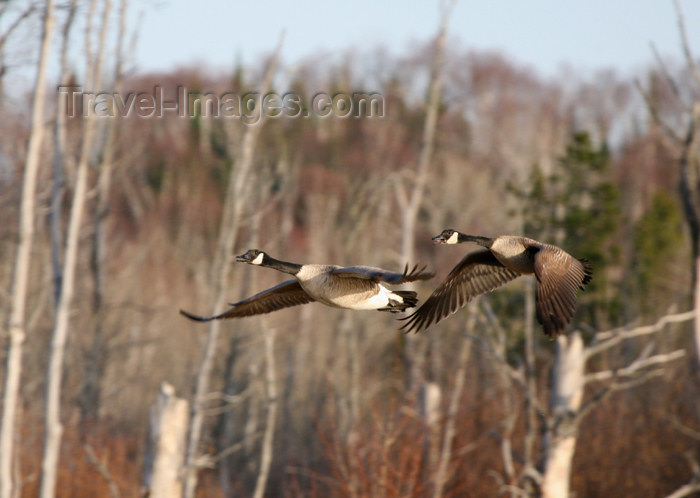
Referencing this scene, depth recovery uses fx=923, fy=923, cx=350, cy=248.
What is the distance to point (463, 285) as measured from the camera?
697 centimetres

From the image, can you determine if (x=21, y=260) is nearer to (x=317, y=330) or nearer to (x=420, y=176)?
(x=420, y=176)

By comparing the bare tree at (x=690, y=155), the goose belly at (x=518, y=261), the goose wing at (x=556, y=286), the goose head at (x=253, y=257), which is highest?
the bare tree at (x=690, y=155)

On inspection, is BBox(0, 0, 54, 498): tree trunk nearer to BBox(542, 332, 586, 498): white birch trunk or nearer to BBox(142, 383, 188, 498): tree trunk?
BBox(142, 383, 188, 498): tree trunk

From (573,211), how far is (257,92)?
718 cm

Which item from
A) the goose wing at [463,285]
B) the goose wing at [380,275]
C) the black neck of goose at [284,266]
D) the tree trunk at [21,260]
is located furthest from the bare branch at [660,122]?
the tree trunk at [21,260]

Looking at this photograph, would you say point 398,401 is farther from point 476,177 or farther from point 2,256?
point 476,177

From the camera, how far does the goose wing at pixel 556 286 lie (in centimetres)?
511

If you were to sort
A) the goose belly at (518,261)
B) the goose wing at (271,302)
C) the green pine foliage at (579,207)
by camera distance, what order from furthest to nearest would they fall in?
the green pine foliage at (579,207), the goose wing at (271,302), the goose belly at (518,261)

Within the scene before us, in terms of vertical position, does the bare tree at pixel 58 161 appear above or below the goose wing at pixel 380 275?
above

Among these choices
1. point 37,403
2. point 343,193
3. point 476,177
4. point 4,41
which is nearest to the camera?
point 4,41

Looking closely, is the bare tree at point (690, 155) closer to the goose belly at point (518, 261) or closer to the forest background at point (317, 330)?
the forest background at point (317, 330)

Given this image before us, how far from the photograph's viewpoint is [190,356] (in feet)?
78.8

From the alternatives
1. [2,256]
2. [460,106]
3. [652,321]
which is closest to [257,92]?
[2,256]

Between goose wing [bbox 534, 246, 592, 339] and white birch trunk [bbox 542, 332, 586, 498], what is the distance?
6188mm
